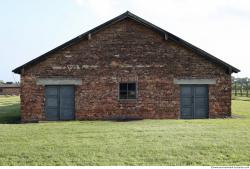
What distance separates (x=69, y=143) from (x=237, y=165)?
5.16 meters

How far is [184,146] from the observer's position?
1133 cm

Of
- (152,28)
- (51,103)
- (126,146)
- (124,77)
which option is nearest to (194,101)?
(124,77)

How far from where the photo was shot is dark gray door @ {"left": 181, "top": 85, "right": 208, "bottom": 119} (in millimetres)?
20656

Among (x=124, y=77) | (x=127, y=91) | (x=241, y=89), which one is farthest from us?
(x=241, y=89)

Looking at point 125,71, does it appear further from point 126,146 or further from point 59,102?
point 126,146

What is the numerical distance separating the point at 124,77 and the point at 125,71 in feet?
1.06

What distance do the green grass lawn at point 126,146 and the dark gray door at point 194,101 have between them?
17.9 feet

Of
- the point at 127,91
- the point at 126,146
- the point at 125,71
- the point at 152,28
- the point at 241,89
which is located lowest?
the point at 126,146

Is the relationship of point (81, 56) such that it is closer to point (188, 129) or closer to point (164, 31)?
point (164, 31)

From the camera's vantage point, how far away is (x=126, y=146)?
11320 millimetres

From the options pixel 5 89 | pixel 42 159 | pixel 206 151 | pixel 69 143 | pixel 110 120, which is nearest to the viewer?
pixel 42 159

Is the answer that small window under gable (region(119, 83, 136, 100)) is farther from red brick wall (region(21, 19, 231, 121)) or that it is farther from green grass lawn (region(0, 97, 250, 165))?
green grass lawn (region(0, 97, 250, 165))

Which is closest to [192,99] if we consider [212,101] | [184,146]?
[212,101]

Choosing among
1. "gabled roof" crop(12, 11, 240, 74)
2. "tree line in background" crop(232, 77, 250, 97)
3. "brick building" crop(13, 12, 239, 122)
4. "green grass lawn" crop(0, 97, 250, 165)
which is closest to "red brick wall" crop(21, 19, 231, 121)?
"brick building" crop(13, 12, 239, 122)
